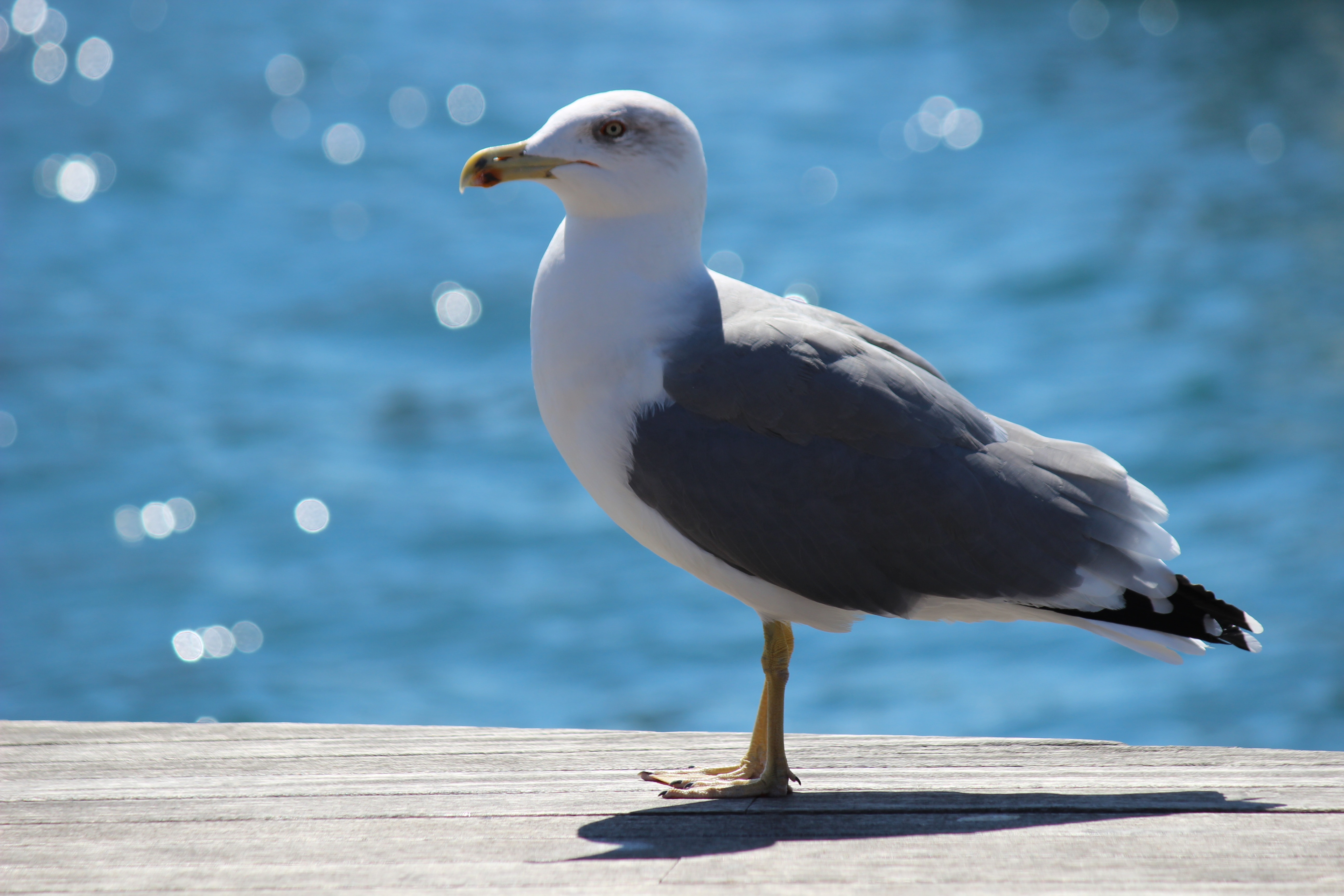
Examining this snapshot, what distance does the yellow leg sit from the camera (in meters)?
3.16

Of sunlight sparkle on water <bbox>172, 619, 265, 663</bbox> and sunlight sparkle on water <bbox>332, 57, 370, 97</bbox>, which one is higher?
sunlight sparkle on water <bbox>332, 57, 370, 97</bbox>

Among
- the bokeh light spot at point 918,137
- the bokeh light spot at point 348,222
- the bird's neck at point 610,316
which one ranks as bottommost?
the bird's neck at point 610,316

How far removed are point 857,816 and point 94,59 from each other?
20097 mm

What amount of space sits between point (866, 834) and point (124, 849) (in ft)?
4.71

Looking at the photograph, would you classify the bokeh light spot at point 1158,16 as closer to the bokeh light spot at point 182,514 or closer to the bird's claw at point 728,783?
the bokeh light spot at point 182,514

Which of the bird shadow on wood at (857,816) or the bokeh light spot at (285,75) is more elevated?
the bokeh light spot at (285,75)

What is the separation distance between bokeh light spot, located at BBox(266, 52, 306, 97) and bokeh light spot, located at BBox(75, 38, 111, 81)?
2.33 meters

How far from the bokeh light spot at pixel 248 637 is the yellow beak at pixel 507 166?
7822mm

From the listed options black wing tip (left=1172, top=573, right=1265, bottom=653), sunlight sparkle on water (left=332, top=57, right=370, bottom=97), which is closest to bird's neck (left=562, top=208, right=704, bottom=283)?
black wing tip (left=1172, top=573, right=1265, bottom=653)

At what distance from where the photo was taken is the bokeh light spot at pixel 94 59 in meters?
19.8

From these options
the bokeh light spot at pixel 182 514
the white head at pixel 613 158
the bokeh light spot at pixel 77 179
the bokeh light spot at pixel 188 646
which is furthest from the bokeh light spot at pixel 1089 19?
the white head at pixel 613 158

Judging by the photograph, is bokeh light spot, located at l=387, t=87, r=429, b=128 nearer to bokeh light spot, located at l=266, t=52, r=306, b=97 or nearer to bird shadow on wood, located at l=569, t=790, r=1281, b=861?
bokeh light spot, located at l=266, t=52, r=306, b=97

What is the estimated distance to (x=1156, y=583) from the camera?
10.3 feet

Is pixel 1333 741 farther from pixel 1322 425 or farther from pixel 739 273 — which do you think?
pixel 739 273
